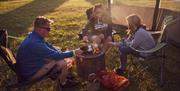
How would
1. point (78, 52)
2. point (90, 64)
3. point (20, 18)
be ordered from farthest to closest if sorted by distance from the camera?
1. point (20, 18)
2. point (90, 64)
3. point (78, 52)

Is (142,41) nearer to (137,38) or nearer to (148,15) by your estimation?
(137,38)

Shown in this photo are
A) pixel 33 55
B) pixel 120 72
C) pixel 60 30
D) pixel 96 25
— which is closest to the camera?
pixel 33 55

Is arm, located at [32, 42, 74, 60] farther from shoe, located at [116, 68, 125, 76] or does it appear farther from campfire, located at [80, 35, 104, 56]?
shoe, located at [116, 68, 125, 76]

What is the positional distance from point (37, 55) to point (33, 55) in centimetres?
8

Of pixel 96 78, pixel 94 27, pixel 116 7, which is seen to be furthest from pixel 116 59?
pixel 116 7

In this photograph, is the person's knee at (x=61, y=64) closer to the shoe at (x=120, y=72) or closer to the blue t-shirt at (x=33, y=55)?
the blue t-shirt at (x=33, y=55)

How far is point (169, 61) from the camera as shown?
841 centimetres

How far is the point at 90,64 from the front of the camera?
7.21m

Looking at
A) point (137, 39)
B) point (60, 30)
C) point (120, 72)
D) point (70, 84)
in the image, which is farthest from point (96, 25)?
point (60, 30)

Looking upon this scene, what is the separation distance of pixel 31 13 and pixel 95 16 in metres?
9.78

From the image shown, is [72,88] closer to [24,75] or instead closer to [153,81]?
[24,75]

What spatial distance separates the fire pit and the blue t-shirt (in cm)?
92

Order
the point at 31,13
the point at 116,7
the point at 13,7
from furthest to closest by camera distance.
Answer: the point at 13,7 < the point at 31,13 < the point at 116,7

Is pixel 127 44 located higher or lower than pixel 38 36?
lower
